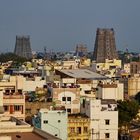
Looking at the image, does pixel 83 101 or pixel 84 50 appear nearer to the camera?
pixel 83 101

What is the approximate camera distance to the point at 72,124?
78.1 feet

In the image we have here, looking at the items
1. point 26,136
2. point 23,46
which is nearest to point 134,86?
point 26,136

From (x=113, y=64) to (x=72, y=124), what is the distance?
51701 mm

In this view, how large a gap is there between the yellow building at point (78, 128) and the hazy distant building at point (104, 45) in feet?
285

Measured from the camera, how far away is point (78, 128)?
78.2ft

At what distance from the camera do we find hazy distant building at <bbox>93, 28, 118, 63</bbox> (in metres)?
113

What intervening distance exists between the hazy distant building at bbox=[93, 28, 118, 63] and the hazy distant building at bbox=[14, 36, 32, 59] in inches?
853

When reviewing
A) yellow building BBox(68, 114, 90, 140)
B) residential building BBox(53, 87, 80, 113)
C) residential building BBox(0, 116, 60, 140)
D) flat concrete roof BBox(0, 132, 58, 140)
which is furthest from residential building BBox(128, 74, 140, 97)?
flat concrete roof BBox(0, 132, 58, 140)

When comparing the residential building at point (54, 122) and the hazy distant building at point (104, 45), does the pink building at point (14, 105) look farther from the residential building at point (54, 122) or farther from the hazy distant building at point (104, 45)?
the hazy distant building at point (104, 45)

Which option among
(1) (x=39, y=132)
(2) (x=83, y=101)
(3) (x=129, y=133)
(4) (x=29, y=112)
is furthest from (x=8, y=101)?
(1) (x=39, y=132)

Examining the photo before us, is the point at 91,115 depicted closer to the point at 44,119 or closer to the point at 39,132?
the point at 44,119

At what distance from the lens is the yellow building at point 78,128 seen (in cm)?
→ 2366

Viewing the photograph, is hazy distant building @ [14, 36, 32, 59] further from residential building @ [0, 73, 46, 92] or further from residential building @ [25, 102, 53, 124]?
residential building @ [25, 102, 53, 124]

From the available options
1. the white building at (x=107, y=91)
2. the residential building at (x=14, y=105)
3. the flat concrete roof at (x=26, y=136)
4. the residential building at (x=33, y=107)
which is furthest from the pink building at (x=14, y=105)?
the white building at (x=107, y=91)
